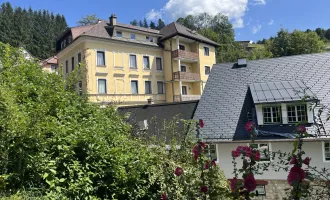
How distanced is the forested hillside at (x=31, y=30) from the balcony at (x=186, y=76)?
43.7m

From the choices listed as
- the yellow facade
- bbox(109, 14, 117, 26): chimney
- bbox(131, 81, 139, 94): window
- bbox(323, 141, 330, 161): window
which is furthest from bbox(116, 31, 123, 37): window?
bbox(323, 141, 330, 161): window

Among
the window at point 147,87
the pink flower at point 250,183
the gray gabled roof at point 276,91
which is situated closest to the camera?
the pink flower at point 250,183

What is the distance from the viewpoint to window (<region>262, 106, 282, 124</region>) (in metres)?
13.8

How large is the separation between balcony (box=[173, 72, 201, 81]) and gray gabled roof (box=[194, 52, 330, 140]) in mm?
11802

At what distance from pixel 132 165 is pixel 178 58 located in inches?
1034

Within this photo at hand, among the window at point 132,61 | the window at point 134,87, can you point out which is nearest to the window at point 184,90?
the window at point 134,87

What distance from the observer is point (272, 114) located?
13.9m

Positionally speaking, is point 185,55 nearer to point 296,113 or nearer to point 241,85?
point 241,85

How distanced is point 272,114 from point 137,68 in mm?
18149

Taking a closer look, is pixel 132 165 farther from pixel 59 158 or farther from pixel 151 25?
pixel 151 25

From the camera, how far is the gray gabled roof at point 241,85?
14.0 metres

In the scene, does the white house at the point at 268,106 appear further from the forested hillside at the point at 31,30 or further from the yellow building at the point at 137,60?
the forested hillside at the point at 31,30

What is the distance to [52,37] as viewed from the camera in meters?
75.8

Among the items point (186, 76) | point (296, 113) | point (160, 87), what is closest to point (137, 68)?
point (160, 87)
